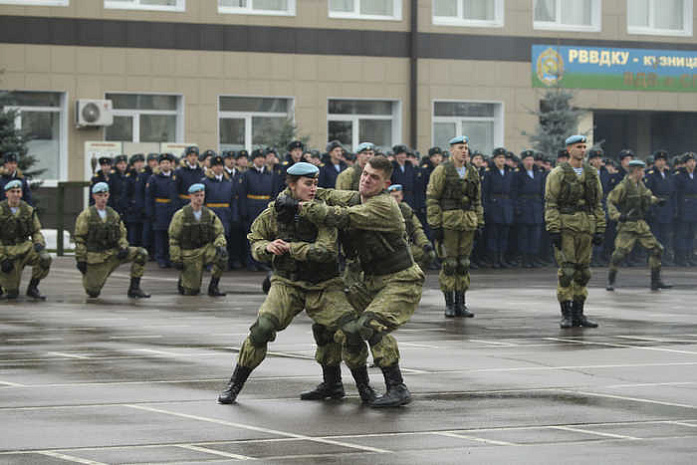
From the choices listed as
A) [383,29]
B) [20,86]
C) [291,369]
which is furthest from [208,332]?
[383,29]

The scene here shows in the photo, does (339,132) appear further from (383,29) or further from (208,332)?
(208,332)

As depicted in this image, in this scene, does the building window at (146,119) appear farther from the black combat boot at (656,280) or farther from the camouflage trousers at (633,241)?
the black combat boot at (656,280)

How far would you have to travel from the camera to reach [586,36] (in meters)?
35.8

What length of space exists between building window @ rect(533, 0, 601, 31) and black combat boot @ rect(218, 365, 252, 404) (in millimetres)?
26998

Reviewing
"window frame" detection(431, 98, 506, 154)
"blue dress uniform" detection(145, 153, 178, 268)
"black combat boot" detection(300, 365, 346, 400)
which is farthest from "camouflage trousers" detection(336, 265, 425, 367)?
"window frame" detection(431, 98, 506, 154)

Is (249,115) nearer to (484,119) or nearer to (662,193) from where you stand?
(484,119)

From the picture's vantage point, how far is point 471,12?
35.4m

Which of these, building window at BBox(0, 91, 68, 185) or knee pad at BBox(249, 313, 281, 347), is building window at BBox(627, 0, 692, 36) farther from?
knee pad at BBox(249, 313, 281, 347)

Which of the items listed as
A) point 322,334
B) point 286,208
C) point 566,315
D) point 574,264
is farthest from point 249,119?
point 286,208

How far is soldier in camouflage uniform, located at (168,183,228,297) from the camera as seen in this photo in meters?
20.6

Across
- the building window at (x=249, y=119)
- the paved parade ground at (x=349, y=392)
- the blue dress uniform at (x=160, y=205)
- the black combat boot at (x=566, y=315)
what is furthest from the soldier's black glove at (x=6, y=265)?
the building window at (x=249, y=119)

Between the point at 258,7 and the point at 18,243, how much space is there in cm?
1489

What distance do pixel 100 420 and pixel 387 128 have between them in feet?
86.2

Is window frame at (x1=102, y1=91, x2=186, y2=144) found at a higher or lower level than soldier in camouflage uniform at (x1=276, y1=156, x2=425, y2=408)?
higher
